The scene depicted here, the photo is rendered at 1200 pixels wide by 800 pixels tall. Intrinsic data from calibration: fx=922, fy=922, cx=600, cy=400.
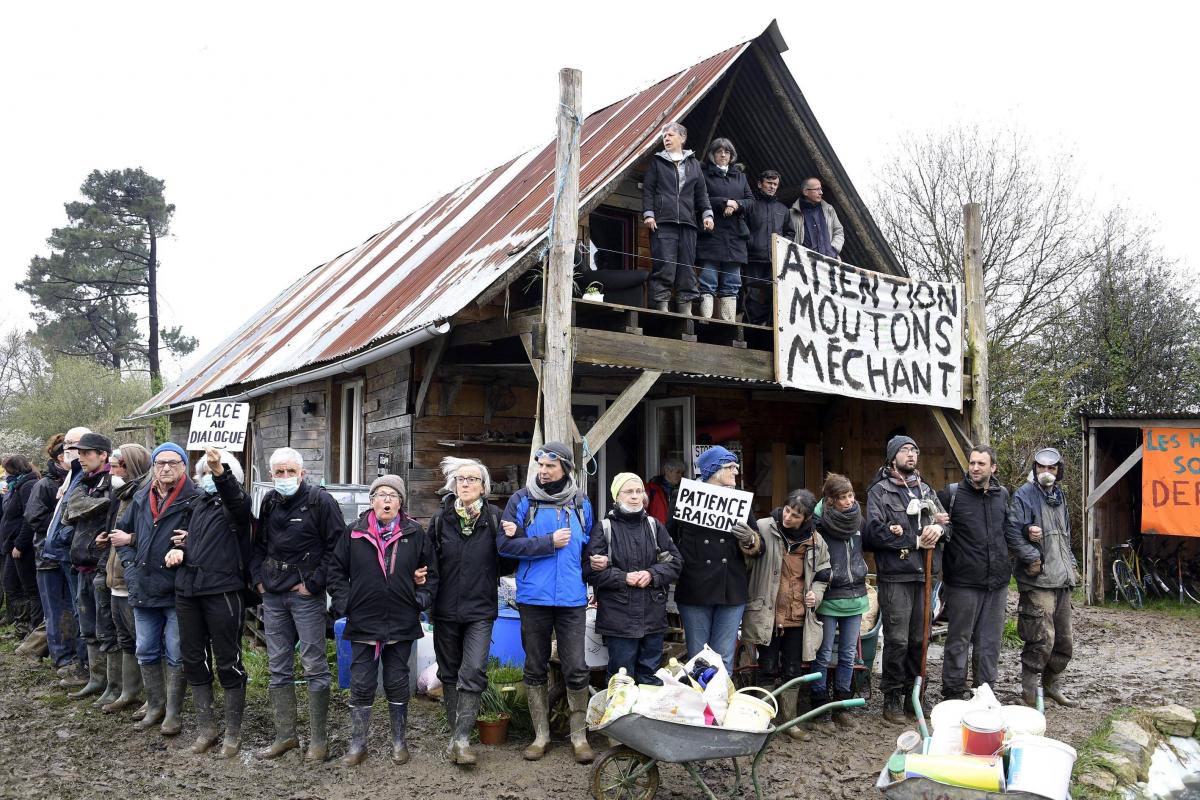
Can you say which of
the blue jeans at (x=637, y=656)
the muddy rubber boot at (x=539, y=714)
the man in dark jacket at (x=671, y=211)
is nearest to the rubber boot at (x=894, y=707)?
the blue jeans at (x=637, y=656)

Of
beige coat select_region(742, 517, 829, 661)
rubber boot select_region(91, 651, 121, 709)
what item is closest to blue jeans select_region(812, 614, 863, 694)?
beige coat select_region(742, 517, 829, 661)

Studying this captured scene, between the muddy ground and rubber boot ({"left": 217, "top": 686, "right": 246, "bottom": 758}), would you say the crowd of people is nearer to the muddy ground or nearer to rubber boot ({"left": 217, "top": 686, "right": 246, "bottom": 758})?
rubber boot ({"left": 217, "top": 686, "right": 246, "bottom": 758})

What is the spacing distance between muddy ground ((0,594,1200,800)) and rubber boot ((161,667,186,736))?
73 millimetres

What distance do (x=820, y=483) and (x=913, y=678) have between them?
577 centimetres

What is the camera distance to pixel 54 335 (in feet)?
118

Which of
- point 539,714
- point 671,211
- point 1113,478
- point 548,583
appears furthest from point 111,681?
point 1113,478

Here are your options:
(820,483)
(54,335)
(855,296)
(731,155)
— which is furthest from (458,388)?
(54,335)

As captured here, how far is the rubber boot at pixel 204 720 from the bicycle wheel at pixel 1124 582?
478 inches

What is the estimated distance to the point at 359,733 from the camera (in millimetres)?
5512

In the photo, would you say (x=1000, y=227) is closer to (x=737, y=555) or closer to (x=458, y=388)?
(x=458, y=388)

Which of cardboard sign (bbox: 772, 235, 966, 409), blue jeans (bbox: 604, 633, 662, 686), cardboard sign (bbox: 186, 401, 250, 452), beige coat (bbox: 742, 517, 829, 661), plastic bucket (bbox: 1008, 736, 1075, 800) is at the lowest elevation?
plastic bucket (bbox: 1008, 736, 1075, 800)

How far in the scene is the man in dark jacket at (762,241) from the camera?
8.91 meters

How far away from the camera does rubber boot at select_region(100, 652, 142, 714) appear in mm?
→ 6641

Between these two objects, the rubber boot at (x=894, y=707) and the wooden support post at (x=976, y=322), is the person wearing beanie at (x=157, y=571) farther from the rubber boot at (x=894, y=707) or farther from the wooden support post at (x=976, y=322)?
the wooden support post at (x=976, y=322)
